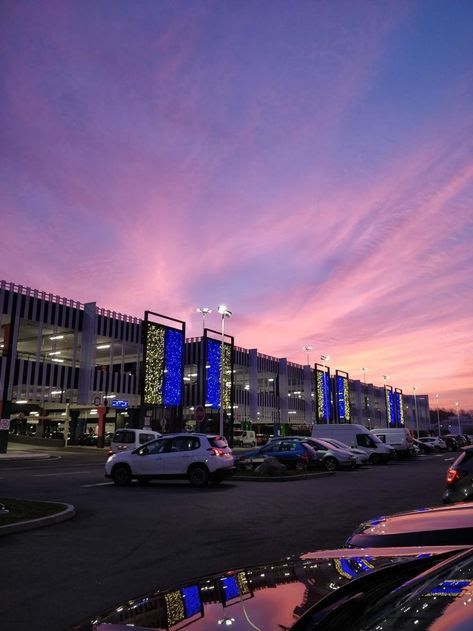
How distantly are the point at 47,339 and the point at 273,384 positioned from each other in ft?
132

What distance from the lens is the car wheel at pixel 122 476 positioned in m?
17.9

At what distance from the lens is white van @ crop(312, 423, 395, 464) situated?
103ft

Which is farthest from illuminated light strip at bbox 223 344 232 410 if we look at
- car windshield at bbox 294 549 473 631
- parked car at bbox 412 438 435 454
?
car windshield at bbox 294 549 473 631

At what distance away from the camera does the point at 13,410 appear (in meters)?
67.2

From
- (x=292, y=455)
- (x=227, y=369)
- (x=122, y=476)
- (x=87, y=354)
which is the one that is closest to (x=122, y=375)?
(x=87, y=354)

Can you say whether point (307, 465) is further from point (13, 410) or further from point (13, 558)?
point (13, 410)

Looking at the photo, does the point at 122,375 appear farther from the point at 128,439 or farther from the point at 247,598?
the point at 247,598

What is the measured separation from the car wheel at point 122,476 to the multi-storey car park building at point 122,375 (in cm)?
917

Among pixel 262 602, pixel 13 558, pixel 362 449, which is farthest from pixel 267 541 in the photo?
pixel 362 449

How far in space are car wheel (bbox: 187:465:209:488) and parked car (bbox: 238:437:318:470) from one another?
21.7 feet

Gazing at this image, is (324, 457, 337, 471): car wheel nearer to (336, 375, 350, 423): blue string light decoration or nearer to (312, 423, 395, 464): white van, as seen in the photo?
(312, 423, 395, 464): white van

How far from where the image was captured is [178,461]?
695 inches

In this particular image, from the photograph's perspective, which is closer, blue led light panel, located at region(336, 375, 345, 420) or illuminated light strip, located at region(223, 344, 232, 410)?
illuminated light strip, located at region(223, 344, 232, 410)

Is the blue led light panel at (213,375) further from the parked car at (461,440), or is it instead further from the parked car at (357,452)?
the parked car at (461,440)
